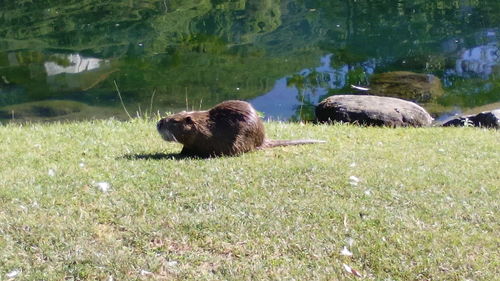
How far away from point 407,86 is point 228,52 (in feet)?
16.0

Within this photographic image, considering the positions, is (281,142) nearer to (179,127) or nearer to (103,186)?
(179,127)

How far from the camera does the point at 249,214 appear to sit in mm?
4945

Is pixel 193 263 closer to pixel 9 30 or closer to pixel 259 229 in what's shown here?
pixel 259 229

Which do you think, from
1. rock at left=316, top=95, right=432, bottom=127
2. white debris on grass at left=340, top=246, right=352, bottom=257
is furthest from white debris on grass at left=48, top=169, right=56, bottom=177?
rock at left=316, top=95, right=432, bottom=127

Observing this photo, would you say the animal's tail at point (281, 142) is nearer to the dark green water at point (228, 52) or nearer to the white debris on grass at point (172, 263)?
the white debris on grass at point (172, 263)

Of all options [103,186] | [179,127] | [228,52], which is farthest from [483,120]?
[228,52]

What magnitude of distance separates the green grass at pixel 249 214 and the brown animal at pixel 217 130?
0.20 meters

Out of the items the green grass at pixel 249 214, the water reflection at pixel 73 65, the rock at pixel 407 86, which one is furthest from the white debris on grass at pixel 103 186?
the water reflection at pixel 73 65

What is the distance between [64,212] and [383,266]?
2.22m

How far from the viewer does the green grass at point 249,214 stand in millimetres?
4254

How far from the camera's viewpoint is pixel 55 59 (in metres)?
15.9

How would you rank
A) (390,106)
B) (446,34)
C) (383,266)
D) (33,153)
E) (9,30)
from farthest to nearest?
(9,30)
(446,34)
(390,106)
(33,153)
(383,266)

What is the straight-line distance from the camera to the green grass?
4.25 meters

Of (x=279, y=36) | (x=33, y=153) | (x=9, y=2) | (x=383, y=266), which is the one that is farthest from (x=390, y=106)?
(x=9, y=2)
